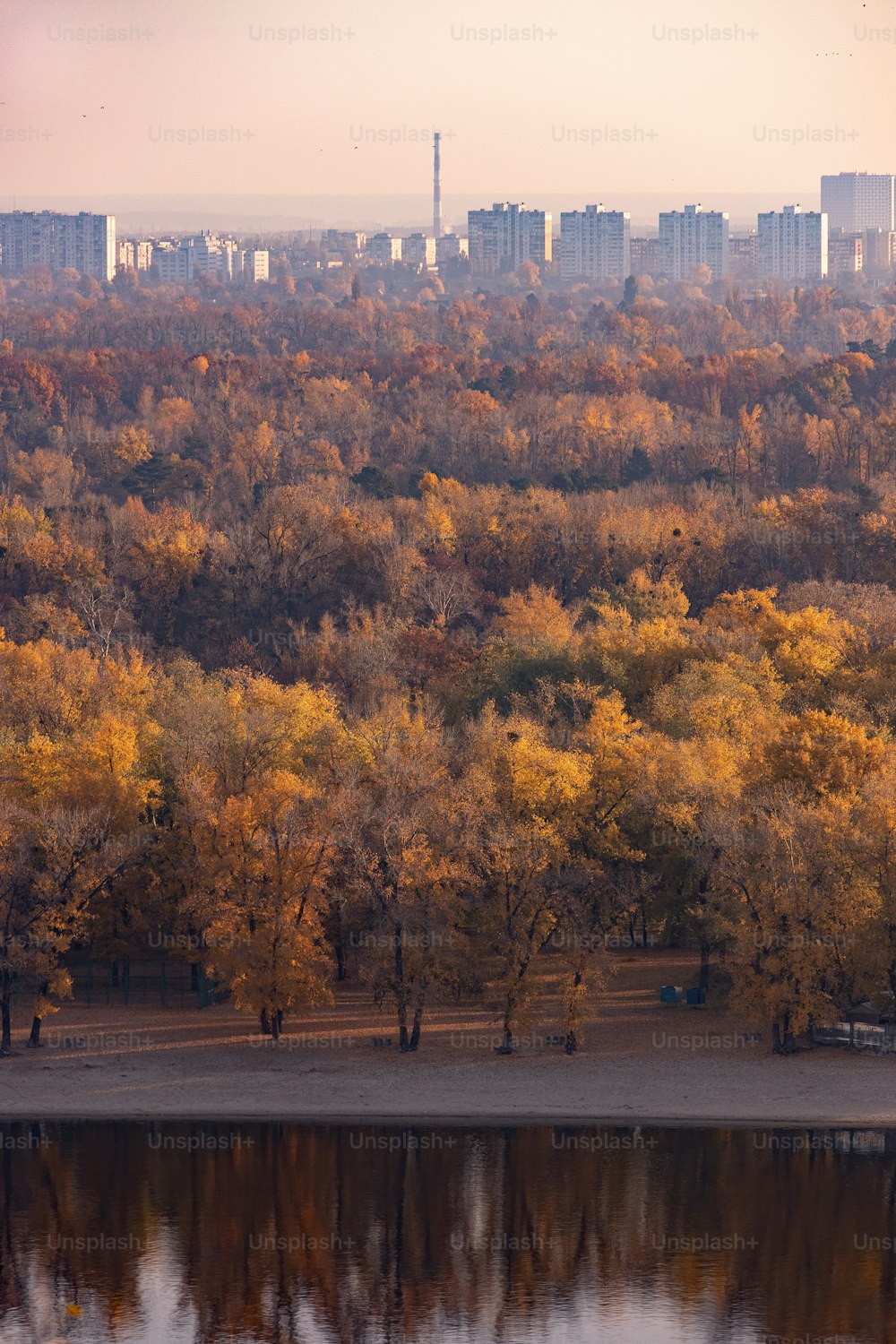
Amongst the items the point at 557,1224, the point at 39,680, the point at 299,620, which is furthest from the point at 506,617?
the point at 557,1224

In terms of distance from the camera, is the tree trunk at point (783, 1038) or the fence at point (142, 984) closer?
the tree trunk at point (783, 1038)

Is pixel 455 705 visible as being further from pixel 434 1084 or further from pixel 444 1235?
pixel 444 1235

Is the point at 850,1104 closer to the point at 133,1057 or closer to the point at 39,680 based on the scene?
the point at 133,1057

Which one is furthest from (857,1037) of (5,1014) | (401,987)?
(5,1014)

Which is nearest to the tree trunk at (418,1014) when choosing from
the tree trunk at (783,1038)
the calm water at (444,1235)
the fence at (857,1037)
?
the calm water at (444,1235)

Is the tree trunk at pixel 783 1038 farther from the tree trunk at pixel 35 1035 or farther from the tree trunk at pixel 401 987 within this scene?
the tree trunk at pixel 35 1035

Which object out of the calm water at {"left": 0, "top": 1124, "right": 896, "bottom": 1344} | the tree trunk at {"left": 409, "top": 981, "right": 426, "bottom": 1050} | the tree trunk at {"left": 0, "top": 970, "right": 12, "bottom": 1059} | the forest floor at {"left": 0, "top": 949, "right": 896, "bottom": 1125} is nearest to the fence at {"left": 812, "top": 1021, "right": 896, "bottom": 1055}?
the forest floor at {"left": 0, "top": 949, "right": 896, "bottom": 1125}

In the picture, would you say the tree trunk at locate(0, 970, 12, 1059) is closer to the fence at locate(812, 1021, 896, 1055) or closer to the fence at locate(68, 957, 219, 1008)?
the fence at locate(68, 957, 219, 1008)

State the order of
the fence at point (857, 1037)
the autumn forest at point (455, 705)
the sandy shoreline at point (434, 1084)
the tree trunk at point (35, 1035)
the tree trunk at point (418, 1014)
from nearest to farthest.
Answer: the sandy shoreline at point (434, 1084)
the fence at point (857, 1037)
the tree trunk at point (418, 1014)
the autumn forest at point (455, 705)
the tree trunk at point (35, 1035)
